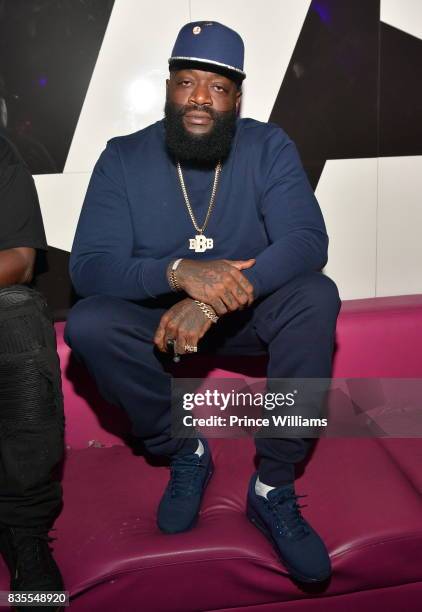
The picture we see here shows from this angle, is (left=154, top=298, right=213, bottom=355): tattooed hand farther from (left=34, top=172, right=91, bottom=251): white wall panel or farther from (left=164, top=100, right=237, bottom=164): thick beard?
(left=34, top=172, right=91, bottom=251): white wall panel

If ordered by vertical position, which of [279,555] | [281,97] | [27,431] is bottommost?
[279,555]

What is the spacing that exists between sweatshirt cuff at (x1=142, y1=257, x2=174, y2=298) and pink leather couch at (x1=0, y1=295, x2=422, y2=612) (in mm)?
461

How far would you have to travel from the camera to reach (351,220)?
2139mm

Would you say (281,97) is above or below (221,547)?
above

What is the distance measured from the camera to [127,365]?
1386mm

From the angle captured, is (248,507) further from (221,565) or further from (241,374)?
(241,374)

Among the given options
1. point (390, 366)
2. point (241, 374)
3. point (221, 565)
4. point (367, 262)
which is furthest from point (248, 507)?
point (367, 262)

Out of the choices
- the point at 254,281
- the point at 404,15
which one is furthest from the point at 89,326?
the point at 404,15

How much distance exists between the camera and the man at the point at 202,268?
4.40ft

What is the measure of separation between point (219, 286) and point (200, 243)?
0.27 m

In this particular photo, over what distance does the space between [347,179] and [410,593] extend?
1.28 meters

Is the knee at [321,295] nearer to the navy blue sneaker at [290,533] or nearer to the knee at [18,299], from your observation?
the navy blue sneaker at [290,533]

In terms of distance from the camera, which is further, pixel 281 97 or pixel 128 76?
pixel 281 97

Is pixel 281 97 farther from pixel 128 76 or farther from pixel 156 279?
pixel 156 279
